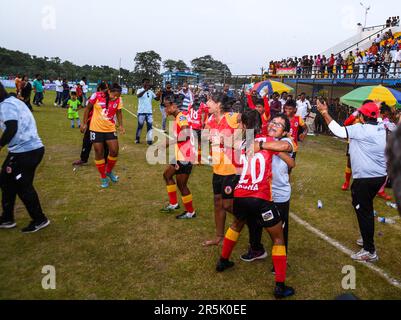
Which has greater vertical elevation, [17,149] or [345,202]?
[17,149]

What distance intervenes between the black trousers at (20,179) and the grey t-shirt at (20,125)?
0.10m

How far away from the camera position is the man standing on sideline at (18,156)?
14.8 feet

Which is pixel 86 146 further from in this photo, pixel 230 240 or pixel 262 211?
pixel 262 211

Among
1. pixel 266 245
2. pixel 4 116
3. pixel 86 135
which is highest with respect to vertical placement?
pixel 4 116

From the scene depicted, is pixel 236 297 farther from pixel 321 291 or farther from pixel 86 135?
pixel 86 135

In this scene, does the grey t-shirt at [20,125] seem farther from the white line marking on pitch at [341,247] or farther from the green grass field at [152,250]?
the white line marking on pitch at [341,247]

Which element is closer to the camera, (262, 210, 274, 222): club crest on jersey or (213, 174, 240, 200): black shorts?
(262, 210, 274, 222): club crest on jersey

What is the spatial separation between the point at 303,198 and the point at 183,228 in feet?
10.1

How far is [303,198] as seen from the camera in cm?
707

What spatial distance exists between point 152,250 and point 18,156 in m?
2.39

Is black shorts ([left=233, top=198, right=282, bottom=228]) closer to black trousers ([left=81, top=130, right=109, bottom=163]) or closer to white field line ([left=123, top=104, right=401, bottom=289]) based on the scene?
white field line ([left=123, top=104, right=401, bottom=289])

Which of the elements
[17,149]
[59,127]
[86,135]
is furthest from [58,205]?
[59,127]

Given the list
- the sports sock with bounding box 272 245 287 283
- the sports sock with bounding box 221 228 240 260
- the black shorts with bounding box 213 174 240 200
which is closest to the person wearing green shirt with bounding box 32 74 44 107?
the black shorts with bounding box 213 174 240 200

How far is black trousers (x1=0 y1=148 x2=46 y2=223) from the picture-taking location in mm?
4738
